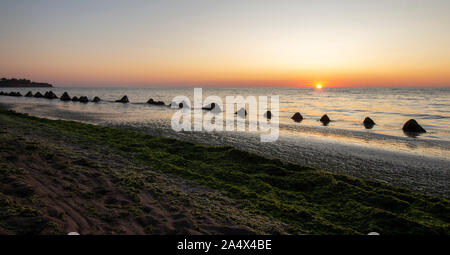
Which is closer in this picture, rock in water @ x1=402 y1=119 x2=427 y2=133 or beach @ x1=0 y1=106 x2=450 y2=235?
beach @ x1=0 y1=106 x2=450 y2=235

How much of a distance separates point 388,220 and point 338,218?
3.77 feet

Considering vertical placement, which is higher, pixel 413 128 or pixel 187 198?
pixel 413 128

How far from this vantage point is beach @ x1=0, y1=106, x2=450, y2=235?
16.4 feet

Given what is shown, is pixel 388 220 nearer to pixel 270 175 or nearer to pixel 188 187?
pixel 270 175

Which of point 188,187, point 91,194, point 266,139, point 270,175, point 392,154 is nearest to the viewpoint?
point 91,194

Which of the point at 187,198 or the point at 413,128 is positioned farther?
the point at 413,128

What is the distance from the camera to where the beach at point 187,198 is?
4992 millimetres

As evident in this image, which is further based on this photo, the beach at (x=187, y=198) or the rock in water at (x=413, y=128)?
the rock in water at (x=413, y=128)

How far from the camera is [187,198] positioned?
6.59m

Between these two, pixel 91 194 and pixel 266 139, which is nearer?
pixel 91 194

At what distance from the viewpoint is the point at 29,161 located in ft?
25.5
